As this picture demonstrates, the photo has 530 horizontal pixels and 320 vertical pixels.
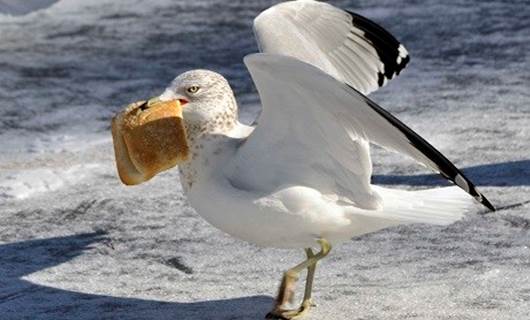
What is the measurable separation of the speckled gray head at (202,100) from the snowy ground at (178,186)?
20.6 inches

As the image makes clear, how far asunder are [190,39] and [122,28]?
472 millimetres

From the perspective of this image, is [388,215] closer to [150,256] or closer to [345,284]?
[345,284]

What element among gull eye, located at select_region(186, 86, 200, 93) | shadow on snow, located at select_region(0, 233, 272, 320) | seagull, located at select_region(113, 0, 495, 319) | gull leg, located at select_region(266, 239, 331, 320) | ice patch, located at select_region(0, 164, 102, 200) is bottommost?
ice patch, located at select_region(0, 164, 102, 200)

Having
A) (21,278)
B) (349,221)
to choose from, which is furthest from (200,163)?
(21,278)

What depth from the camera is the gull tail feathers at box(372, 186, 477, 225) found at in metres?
3.90

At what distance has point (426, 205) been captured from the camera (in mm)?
3965

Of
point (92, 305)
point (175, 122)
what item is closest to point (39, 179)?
point (92, 305)

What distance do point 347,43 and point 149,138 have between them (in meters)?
0.89

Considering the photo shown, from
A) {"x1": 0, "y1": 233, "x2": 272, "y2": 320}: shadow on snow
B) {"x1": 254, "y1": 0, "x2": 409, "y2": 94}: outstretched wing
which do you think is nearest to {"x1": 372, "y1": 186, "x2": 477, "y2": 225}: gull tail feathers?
{"x1": 0, "y1": 233, "x2": 272, "y2": 320}: shadow on snow

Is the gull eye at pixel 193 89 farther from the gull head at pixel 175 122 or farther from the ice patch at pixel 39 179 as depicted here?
the ice patch at pixel 39 179

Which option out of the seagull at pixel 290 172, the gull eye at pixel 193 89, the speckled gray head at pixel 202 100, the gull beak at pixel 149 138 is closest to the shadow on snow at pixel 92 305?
the seagull at pixel 290 172

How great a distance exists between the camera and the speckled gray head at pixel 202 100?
3.94 metres

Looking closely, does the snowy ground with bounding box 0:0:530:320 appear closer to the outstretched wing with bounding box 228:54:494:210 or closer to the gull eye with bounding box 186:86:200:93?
the outstretched wing with bounding box 228:54:494:210

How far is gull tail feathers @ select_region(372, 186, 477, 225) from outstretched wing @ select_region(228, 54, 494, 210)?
0.17ft
